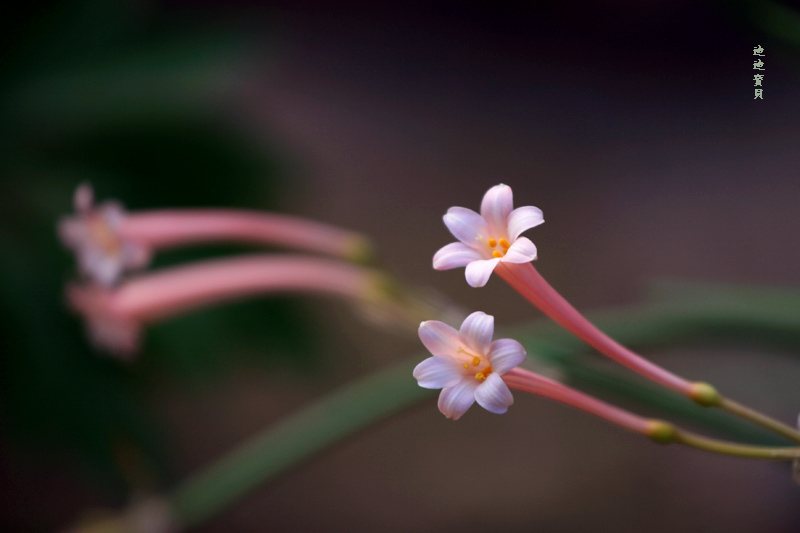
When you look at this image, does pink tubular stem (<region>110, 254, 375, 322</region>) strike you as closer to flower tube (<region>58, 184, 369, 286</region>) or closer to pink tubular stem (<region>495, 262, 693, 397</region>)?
flower tube (<region>58, 184, 369, 286</region>)

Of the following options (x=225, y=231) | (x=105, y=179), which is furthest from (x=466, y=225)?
(x=105, y=179)

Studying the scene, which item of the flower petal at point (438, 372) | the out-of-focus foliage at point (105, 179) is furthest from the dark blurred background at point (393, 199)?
the flower petal at point (438, 372)

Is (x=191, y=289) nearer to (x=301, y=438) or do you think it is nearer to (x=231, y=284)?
(x=231, y=284)

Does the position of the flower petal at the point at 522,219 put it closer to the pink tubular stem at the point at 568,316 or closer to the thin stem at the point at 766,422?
the pink tubular stem at the point at 568,316

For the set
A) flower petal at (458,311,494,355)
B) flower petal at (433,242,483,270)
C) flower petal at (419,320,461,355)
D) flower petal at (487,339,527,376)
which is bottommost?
flower petal at (487,339,527,376)

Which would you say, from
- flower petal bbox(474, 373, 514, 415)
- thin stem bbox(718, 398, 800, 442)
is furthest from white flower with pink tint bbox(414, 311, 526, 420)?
thin stem bbox(718, 398, 800, 442)

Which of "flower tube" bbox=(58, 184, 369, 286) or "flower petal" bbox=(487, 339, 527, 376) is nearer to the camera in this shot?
"flower petal" bbox=(487, 339, 527, 376)

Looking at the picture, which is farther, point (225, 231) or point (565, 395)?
point (225, 231)
